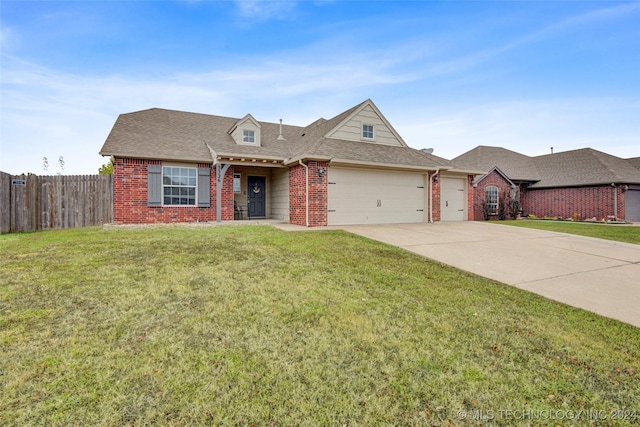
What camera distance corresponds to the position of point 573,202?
19094mm

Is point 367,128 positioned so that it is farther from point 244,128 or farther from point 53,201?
point 53,201

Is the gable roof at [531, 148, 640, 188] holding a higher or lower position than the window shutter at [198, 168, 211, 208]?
higher

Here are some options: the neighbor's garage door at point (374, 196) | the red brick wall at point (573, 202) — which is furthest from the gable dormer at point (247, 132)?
the red brick wall at point (573, 202)

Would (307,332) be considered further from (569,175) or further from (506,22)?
(569,175)

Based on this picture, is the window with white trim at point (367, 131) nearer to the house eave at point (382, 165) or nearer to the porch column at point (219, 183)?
the house eave at point (382, 165)

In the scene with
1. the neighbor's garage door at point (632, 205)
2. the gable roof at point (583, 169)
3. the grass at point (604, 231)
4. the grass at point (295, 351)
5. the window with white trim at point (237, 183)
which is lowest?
the grass at point (295, 351)

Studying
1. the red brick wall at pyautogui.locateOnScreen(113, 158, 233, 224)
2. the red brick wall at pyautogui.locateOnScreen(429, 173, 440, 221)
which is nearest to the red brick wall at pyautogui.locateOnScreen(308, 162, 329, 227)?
the red brick wall at pyautogui.locateOnScreen(113, 158, 233, 224)

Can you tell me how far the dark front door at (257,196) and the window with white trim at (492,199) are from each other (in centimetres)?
1438

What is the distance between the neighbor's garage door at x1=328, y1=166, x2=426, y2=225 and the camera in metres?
11.5

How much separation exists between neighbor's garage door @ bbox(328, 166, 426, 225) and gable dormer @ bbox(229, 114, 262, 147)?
481 centimetres

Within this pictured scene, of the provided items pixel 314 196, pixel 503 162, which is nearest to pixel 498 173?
pixel 503 162

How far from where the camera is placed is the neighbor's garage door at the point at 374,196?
11531 millimetres

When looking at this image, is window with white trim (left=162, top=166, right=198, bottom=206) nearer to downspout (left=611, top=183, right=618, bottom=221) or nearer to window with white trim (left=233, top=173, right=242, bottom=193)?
window with white trim (left=233, top=173, right=242, bottom=193)

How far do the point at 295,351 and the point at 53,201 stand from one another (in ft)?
41.1
